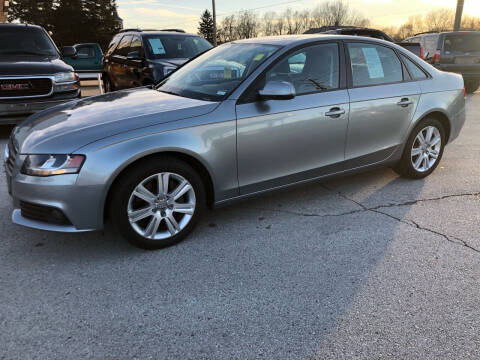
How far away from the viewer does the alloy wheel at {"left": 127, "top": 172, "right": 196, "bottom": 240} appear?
3.13 meters

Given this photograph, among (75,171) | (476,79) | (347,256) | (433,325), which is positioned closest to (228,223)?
(347,256)

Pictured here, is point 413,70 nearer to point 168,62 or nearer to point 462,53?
point 168,62

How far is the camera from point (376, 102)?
4117 mm

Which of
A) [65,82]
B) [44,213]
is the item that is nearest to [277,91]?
[44,213]

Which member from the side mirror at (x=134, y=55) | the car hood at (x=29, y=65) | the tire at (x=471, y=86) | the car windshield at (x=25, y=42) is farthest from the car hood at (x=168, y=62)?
the tire at (x=471, y=86)

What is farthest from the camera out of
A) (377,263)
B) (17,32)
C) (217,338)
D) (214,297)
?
(17,32)

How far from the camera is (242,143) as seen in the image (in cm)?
341

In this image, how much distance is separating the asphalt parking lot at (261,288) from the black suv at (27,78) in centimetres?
290

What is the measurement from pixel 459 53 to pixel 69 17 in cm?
4243

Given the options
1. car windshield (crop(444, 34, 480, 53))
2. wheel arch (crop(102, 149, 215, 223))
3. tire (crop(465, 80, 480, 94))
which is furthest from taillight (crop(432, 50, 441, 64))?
wheel arch (crop(102, 149, 215, 223))

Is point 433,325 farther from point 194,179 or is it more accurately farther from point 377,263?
point 194,179

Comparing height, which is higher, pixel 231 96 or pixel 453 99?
pixel 231 96

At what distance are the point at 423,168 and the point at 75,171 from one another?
383cm

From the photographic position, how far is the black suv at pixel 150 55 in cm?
784
